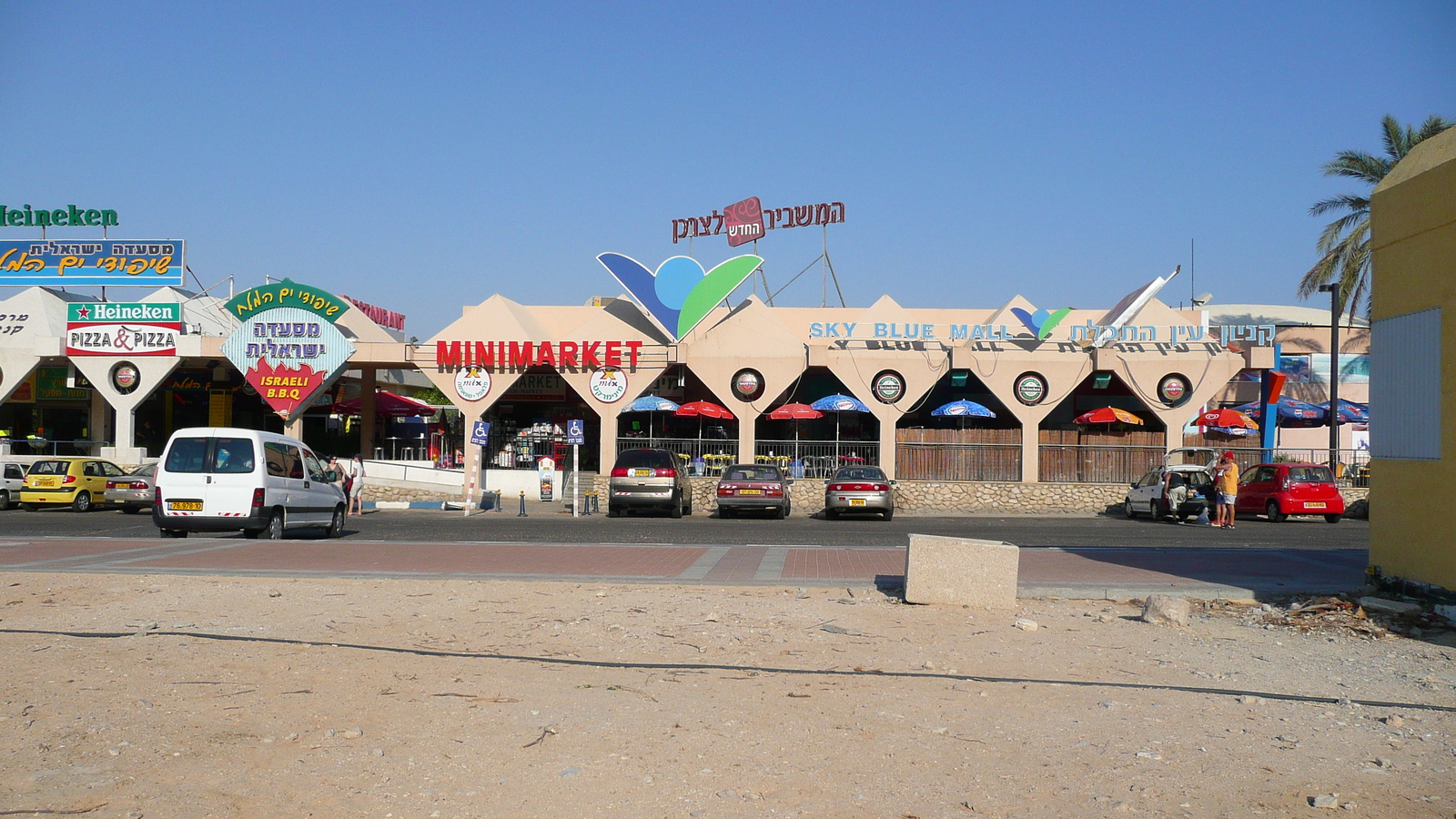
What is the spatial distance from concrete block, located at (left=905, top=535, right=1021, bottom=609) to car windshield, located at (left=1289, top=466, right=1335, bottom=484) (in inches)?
785

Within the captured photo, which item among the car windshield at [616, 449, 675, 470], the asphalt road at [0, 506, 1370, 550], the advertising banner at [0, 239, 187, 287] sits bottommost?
the asphalt road at [0, 506, 1370, 550]

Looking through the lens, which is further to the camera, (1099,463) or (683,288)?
(683,288)

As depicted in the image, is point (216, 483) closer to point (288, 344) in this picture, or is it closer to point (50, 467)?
point (50, 467)

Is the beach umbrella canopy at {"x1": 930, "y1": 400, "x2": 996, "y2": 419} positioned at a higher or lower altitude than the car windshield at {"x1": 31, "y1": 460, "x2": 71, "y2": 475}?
higher

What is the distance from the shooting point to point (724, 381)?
34.1 meters

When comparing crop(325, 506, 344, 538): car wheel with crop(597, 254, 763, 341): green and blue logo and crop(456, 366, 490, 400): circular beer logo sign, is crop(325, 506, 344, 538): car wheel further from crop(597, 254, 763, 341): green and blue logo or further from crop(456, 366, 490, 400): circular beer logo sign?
crop(597, 254, 763, 341): green and blue logo

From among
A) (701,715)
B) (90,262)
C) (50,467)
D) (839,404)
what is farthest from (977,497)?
(90,262)

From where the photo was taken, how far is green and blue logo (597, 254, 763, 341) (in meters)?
34.2

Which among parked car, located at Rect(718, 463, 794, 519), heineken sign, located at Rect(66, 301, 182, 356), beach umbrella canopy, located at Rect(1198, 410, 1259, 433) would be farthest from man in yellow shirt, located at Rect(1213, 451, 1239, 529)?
heineken sign, located at Rect(66, 301, 182, 356)

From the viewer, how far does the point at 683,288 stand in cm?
3441

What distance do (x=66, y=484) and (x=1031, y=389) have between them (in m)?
28.2

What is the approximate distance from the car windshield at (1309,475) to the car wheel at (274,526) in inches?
929

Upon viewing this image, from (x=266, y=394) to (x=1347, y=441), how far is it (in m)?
40.5

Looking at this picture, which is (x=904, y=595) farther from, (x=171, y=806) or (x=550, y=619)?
(x=171, y=806)
